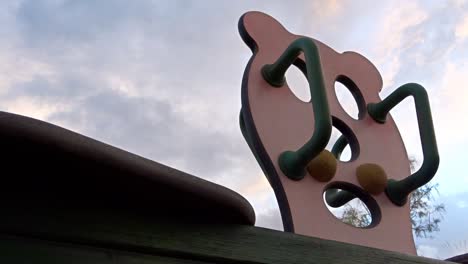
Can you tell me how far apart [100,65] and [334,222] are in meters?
1.76

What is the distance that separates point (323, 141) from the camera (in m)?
0.96

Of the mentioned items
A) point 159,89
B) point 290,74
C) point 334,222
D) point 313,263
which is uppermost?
point 159,89

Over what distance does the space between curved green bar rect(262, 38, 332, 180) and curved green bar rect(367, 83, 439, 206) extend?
0.82 feet

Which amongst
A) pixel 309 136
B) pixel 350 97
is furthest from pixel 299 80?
pixel 309 136

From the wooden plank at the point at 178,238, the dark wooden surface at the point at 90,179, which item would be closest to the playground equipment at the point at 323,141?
the wooden plank at the point at 178,238

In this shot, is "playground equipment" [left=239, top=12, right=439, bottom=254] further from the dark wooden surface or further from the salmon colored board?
the dark wooden surface

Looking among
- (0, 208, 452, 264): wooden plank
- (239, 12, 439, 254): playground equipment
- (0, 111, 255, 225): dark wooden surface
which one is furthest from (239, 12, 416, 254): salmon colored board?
(0, 111, 255, 225): dark wooden surface

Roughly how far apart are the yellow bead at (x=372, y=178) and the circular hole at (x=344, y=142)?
5 cm

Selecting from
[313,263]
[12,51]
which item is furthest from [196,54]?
[313,263]

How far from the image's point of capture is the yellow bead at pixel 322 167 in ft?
3.69

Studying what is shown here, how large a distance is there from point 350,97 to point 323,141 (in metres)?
0.57

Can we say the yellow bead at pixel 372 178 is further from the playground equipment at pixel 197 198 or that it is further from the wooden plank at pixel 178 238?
the wooden plank at pixel 178 238

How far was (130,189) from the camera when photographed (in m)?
0.56

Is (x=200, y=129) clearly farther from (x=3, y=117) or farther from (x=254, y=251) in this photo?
(x=3, y=117)
